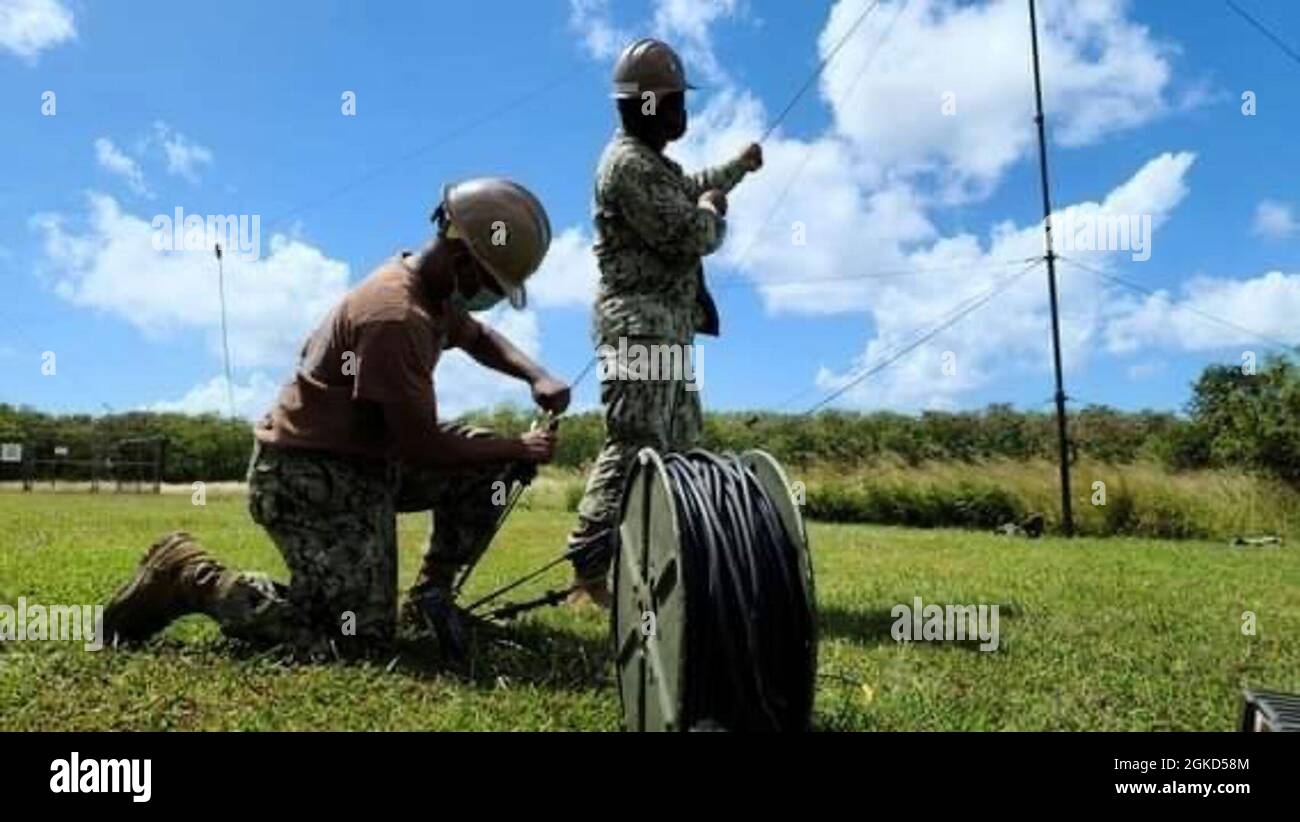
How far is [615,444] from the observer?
5.59 m

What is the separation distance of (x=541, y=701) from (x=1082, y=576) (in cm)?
571

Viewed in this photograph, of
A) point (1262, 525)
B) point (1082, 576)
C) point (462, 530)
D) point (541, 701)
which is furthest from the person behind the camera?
point (1262, 525)

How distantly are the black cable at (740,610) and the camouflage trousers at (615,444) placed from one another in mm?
2379

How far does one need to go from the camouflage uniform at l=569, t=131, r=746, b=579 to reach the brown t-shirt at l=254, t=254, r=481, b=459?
1.13 m

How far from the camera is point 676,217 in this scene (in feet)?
17.8

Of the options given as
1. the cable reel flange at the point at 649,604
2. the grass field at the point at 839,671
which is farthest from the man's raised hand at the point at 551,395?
the cable reel flange at the point at 649,604

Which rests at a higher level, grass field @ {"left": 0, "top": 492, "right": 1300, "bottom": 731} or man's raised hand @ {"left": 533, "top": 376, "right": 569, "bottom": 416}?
man's raised hand @ {"left": 533, "top": 376, "right": 569, "bottom": 416}

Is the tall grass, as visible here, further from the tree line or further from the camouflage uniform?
the camouflage uniform

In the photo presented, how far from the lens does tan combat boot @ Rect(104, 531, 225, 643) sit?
4.48 m

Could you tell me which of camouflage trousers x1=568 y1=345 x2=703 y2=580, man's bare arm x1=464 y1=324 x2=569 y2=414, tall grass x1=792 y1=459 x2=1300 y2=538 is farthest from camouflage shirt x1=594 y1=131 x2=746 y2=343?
tall grass x1=792 y1=459 x2=1300 y2=538

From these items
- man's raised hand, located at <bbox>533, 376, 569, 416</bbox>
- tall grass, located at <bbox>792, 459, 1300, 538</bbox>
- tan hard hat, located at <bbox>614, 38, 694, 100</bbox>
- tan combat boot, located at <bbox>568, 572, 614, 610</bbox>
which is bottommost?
tan combat boot, located at <bbox>568, 572, 614, 610</bbox>

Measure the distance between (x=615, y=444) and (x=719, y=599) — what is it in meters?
2.77
